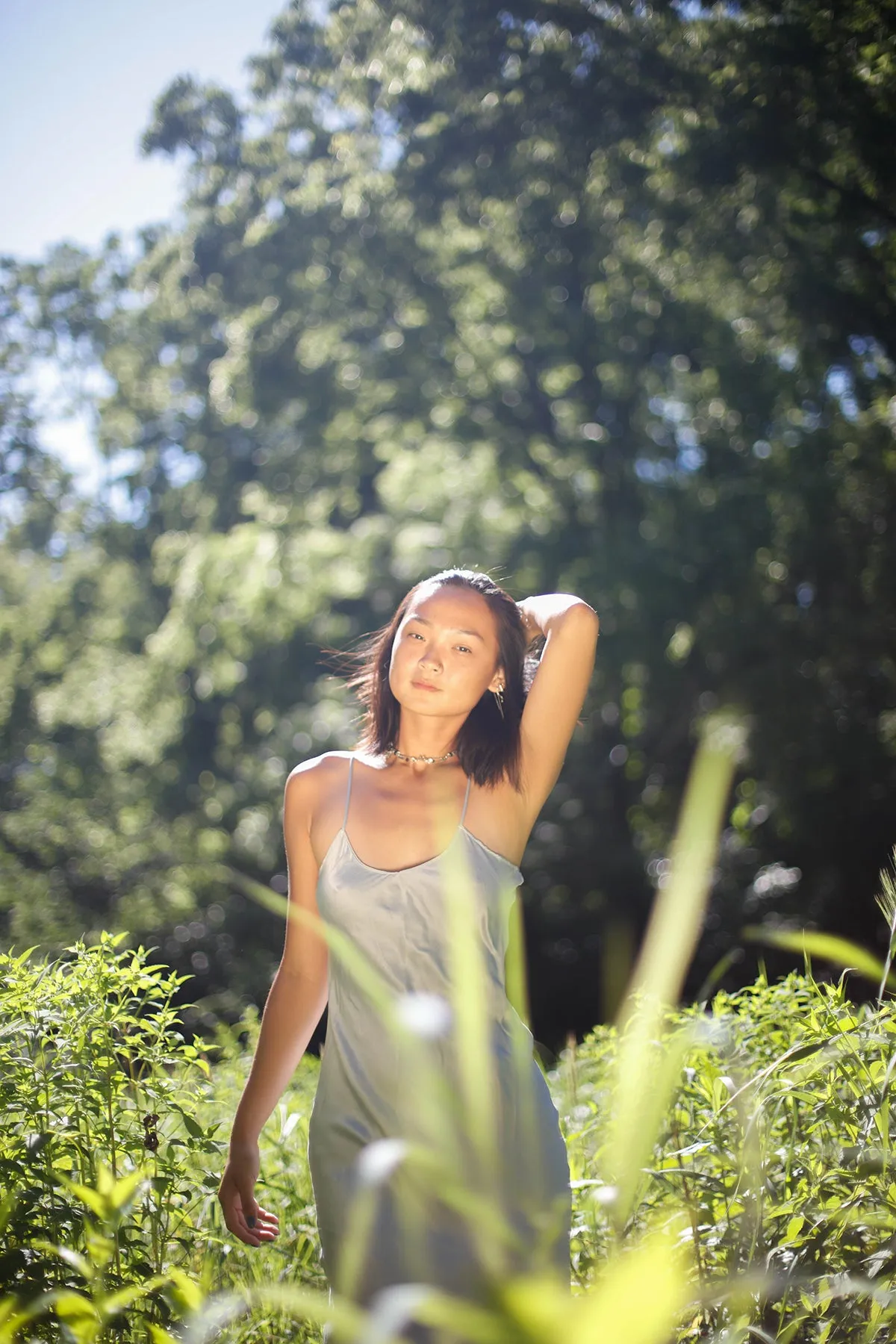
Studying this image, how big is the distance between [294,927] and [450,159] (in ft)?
31.7

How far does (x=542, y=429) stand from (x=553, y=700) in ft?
35.7

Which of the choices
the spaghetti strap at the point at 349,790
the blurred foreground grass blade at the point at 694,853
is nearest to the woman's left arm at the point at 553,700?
the spaghetti strap at the point at 349,790

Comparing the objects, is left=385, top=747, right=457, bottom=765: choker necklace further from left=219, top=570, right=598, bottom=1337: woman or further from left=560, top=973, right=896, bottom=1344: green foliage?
left=560, top=973, right=896, bottom=1344: green foliage

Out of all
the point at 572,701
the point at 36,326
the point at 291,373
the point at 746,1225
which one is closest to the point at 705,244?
the point at 291,373

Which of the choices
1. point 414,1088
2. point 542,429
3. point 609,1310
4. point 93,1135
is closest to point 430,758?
point 414,1088

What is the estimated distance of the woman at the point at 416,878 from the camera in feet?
6.17

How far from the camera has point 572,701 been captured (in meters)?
2.33

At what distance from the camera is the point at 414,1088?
192 centimetres

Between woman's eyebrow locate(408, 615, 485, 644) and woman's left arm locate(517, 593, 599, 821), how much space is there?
0.14 meters

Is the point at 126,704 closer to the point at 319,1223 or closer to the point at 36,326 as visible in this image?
the point at 36,326

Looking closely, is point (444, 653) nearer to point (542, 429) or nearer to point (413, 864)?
point (413, 864)

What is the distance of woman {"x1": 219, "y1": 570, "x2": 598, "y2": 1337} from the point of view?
188 cm

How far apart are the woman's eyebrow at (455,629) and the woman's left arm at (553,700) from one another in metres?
0.14

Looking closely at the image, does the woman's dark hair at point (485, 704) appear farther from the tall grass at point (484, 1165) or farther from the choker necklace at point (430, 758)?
the tall grass at point (484, 1165)
